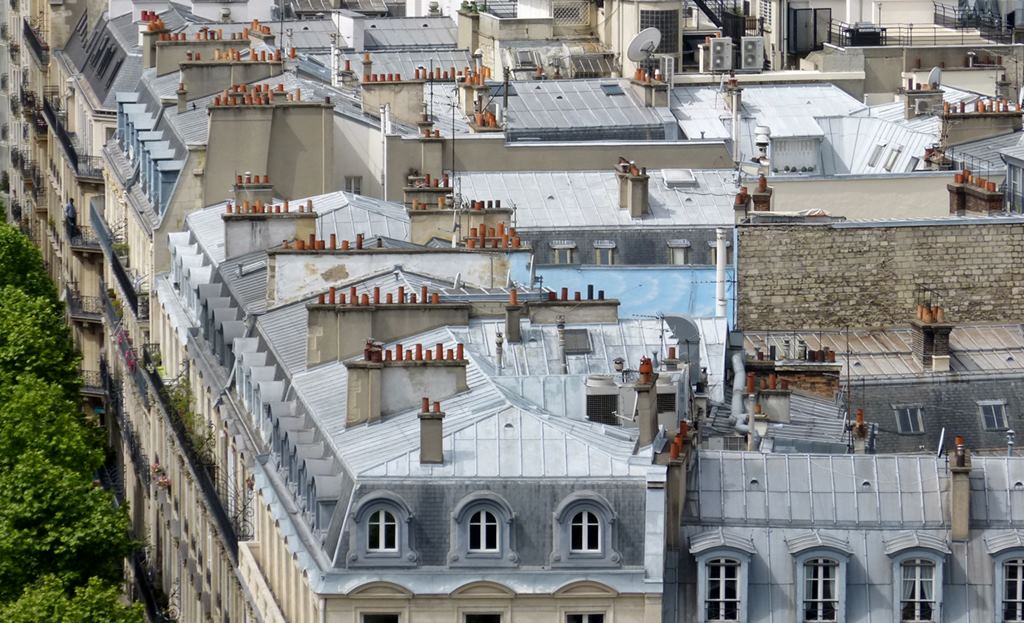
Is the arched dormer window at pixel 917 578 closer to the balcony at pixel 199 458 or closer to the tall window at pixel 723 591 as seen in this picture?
the tall window at pixel 723 591

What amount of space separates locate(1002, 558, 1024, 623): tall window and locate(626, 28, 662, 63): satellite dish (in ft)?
142

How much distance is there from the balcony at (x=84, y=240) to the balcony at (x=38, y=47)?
1856 centimetres

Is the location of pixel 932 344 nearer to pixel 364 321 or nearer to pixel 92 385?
pixel 364 321

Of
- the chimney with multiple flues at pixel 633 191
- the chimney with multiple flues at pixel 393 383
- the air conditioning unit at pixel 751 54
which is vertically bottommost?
the chimney with multiple flues at pixel 393 383

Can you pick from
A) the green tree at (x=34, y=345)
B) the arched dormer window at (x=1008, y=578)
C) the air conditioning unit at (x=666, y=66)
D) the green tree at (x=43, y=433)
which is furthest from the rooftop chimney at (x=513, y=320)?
the green tree at (x=34, y=345)

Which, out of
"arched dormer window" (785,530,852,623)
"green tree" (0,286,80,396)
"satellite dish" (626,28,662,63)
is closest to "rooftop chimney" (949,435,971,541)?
"arched dormer window" (785,530,852,623)

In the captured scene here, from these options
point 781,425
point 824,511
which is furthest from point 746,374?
point 824,511

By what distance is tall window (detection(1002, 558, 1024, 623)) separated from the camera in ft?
176

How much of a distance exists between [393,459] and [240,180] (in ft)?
91.8

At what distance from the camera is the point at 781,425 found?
61.1 metres

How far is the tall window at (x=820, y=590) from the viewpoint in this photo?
177ft

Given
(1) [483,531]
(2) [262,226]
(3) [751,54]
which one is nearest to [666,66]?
(3) [751,54]

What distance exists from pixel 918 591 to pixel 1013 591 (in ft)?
4.44

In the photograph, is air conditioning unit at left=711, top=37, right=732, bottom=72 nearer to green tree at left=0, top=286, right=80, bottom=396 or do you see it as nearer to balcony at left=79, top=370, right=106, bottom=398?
green tree at left=0, top=286, right=80, bottom=396
